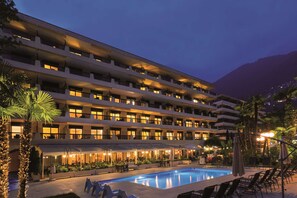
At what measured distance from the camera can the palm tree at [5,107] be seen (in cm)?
1152

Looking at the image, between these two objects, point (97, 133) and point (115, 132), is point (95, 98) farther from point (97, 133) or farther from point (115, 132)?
point (115, 132)

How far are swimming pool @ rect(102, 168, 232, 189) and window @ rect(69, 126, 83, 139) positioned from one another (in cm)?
1043

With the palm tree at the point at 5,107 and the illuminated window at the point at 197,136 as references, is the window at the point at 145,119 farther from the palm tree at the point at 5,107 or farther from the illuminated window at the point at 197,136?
the palm tree at the point at 5,107

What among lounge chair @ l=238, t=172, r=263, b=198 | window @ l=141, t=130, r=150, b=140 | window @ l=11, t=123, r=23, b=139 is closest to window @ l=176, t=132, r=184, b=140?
window @ l=141, t=130, r=150, b=140

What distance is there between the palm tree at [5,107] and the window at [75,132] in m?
20.9

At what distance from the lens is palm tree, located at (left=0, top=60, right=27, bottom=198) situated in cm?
1152

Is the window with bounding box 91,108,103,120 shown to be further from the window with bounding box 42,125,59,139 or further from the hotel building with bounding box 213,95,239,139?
the hotel building with bounding box 213,95,239,139

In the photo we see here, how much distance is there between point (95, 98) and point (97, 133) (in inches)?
186

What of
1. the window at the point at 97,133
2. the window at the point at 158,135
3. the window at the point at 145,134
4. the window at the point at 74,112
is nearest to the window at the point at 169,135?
the window at the point at 158,135

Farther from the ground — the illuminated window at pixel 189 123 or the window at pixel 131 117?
the window at pixel 131 117

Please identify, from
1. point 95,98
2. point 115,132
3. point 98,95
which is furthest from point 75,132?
point 115,132

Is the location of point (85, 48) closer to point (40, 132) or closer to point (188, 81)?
point (40, 132)

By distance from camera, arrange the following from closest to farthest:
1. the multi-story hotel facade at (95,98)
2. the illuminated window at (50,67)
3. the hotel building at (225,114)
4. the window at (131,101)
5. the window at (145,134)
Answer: the multi-story hotel facade at (95,98) → the illuminated window at (50,67) → the window at (131,101) → the window at (145,134) → the hotel building at (225,114)

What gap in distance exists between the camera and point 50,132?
32.0 meters
